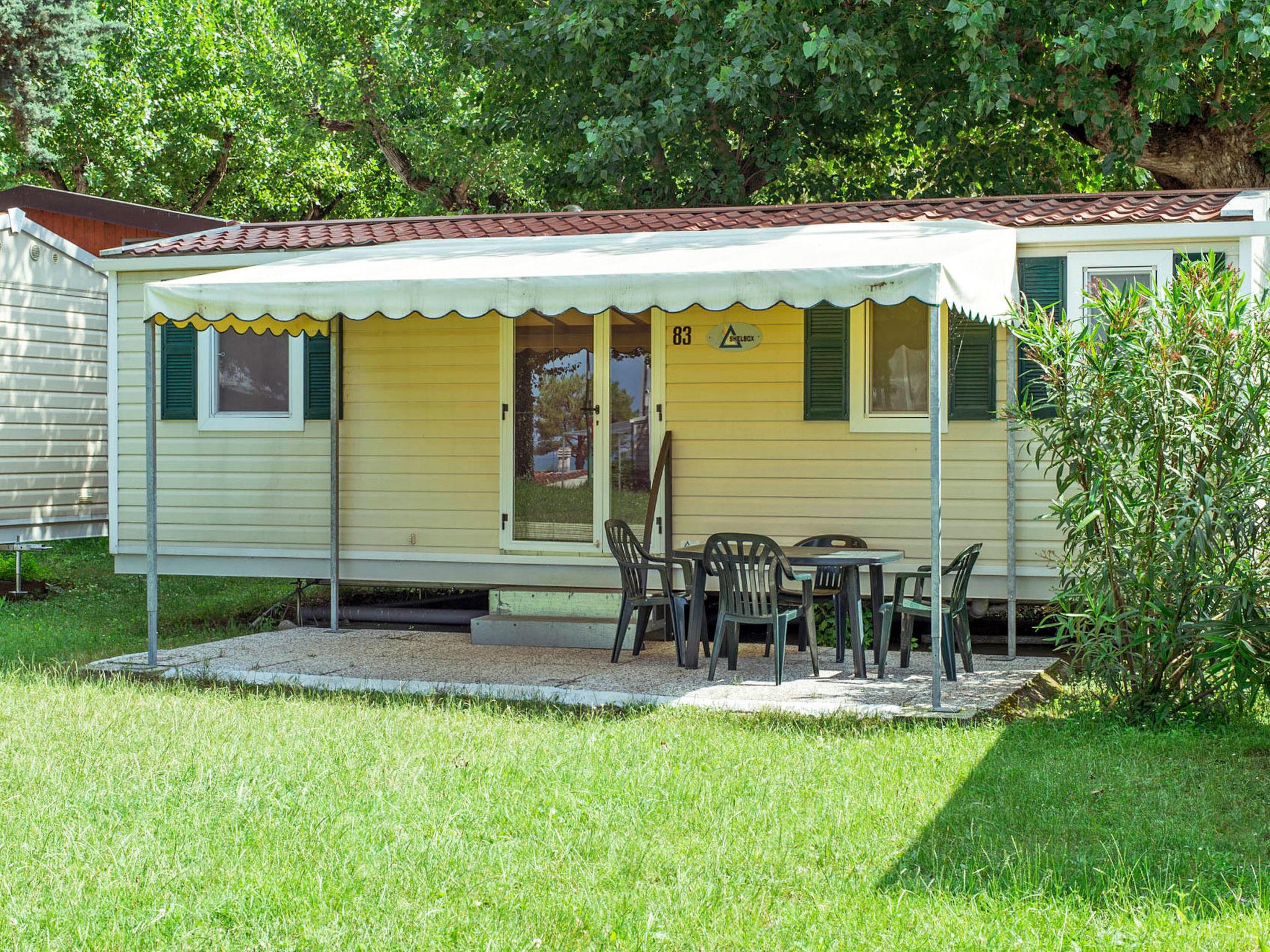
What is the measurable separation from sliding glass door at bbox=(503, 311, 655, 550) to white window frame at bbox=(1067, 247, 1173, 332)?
2.73 metres

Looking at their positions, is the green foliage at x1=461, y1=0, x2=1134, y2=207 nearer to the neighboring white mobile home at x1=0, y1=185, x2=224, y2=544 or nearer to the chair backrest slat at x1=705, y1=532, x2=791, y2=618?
the neighboring white mobile home at x1=0, y1=185, x2=224, y2=544

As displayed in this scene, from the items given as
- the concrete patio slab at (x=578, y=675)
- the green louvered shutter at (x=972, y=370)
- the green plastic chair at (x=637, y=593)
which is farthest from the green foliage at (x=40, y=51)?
the green louvered shutter at (x=972, y=370)

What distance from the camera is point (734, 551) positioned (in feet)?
26.8

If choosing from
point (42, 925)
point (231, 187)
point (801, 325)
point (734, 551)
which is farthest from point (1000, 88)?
point (231, 187)

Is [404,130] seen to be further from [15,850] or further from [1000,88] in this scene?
[15,850]

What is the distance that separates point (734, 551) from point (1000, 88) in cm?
626

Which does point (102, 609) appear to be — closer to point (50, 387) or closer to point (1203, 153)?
point (50, 387)

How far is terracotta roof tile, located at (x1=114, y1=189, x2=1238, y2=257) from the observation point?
8.60m

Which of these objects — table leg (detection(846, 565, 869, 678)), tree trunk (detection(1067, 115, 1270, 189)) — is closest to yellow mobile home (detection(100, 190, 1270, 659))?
table leg (detection(846, 565, 869, 678))

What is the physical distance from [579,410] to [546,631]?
165 centimetres

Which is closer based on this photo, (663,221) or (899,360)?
(899,360)

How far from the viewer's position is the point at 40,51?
1759 centimetres

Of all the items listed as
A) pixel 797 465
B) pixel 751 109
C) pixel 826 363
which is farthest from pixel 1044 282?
pixel 751 109

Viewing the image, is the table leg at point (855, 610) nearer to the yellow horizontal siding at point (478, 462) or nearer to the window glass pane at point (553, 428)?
the yellow horizontal siding at point (478, 462)
